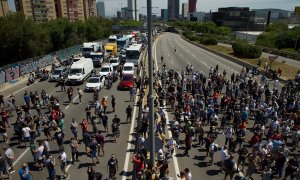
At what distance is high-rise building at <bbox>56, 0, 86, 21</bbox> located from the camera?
172 m

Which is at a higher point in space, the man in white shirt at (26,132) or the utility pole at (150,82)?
the utility pole at (150,82)

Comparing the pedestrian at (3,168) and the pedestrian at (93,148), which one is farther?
the pedestrian at (93,148)

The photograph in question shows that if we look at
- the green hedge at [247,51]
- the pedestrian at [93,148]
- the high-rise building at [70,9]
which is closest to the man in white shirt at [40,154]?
the pedestrian at [93,148]

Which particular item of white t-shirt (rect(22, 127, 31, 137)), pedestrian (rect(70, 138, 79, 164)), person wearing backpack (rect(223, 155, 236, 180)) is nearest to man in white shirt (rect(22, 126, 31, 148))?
white t-shirt (rect(22, 127, 31, 137))

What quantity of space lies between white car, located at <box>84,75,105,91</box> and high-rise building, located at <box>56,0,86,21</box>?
149 metres

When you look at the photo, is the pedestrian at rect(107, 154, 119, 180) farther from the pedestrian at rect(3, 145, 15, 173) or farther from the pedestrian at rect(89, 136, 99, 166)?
the pedestrian at rect(3, 145, 15, 173)

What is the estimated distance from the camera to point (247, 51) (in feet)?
189

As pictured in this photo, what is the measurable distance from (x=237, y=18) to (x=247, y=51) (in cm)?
12520

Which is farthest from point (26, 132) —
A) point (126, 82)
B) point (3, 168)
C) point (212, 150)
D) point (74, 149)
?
point (126, 82)

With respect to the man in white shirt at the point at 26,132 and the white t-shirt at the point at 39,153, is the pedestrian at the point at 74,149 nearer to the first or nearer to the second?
the white t-shirt at the point at 39,153

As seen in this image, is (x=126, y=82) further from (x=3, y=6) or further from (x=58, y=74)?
(x=3, y=6)

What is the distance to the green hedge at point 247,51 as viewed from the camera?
5653 cm

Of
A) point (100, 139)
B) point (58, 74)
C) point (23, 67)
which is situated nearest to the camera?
point (100, 139)

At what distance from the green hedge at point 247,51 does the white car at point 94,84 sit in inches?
1373
